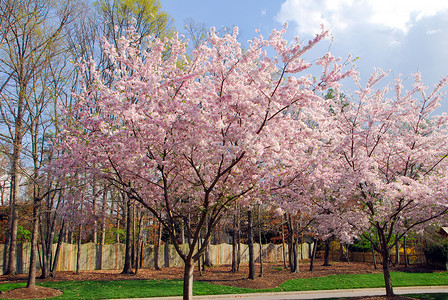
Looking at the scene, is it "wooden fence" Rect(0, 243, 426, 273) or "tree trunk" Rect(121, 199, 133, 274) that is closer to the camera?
"tree trunk" Rect(121, 199, 133, 274)

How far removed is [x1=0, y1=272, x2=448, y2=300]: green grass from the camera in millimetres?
11875

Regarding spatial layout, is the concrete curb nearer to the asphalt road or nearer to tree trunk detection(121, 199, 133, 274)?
the asphalt road

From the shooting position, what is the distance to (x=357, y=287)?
1411 centimetres

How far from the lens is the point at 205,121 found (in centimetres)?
694

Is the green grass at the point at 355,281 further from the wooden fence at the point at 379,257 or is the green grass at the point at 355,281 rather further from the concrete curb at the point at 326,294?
the wooden fence at the point at 379,257

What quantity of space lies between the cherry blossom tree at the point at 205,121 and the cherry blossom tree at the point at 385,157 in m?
2.76

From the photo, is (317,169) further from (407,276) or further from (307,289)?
(407,276)

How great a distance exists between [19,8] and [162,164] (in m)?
9.82

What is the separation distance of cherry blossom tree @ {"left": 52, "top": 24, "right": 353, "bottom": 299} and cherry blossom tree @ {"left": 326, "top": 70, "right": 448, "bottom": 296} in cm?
276

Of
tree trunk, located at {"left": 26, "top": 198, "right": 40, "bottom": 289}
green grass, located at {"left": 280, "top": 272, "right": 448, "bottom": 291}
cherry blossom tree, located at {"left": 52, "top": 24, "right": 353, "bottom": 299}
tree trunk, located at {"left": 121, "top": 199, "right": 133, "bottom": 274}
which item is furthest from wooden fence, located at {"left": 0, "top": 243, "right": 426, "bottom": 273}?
cherry blossom tree, located at {"left": 52, "top": 24, "right": 353, "bottom": 299}

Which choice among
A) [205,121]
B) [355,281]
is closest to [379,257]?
[355,281]

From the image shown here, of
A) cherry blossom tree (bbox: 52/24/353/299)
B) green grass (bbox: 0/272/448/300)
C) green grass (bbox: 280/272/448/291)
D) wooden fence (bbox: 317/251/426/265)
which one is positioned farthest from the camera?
wooden fence (bbox: 317/251/426/265)

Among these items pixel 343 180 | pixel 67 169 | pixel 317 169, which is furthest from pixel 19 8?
pixel 343 180

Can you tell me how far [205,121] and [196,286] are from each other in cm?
923
